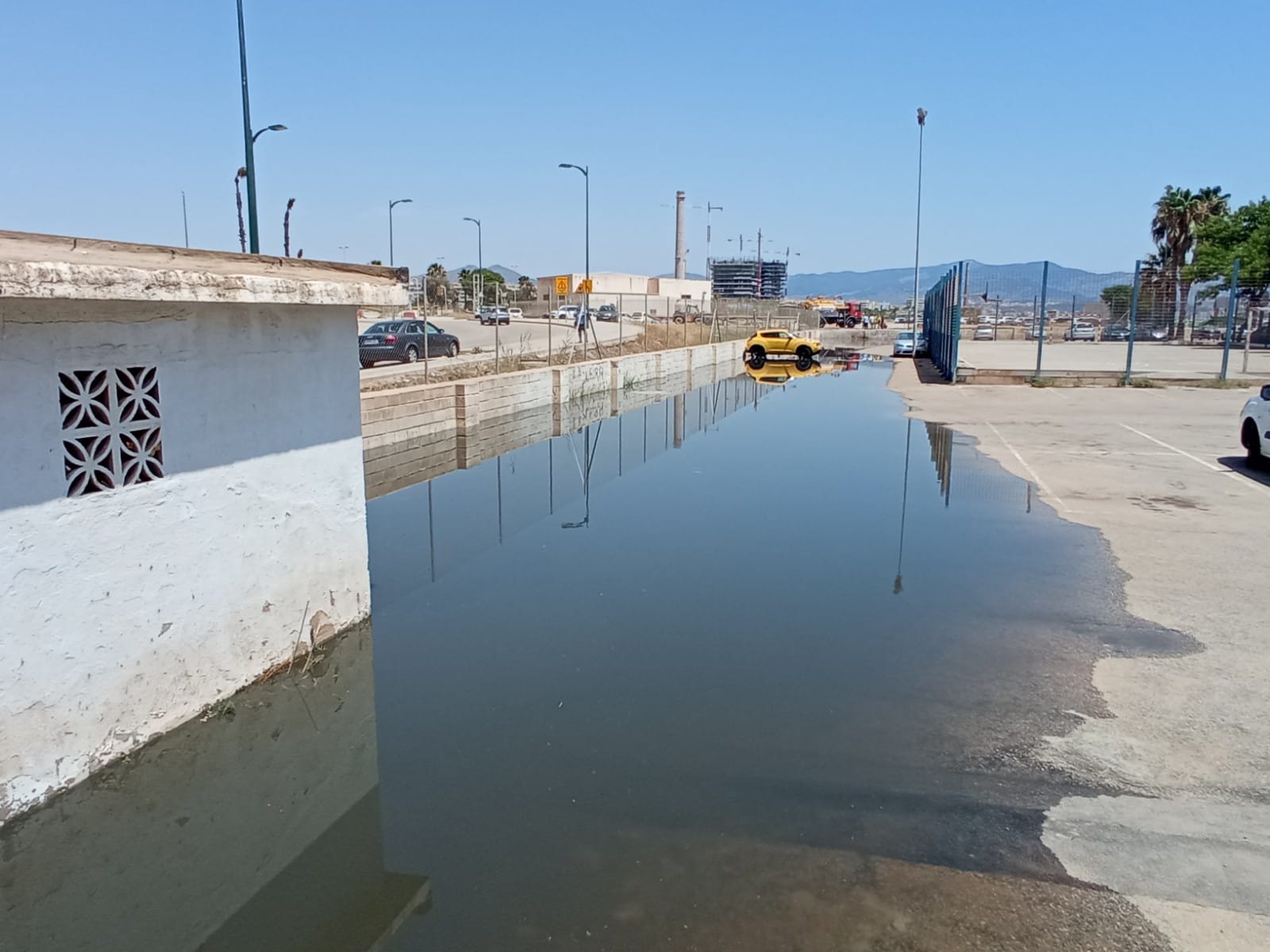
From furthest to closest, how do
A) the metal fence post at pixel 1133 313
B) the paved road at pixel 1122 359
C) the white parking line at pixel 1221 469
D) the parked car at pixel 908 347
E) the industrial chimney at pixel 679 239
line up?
the industrial chimney at pixel 679 239 → the parked car at pixel 908 347 → the paved road at pixel 1122 359 → the metal fence post at pixel 1133 313 → the white parking line at pixel 1221 469

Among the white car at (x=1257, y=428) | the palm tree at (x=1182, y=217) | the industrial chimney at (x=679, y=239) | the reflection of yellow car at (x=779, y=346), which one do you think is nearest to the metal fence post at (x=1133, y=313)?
the white car at (x=1257, y=428)

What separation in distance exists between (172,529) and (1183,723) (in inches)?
248

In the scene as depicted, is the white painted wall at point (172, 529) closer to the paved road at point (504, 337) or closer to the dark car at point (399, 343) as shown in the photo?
the paved road at point (504, 337)

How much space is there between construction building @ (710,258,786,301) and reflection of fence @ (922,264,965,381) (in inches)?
5487

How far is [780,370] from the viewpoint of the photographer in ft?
136

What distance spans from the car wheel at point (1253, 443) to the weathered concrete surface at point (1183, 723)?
408 millimetres

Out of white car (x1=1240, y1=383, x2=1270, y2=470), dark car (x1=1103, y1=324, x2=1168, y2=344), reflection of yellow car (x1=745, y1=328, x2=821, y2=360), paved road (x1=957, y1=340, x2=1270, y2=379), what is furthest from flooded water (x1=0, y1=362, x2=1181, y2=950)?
reflection of yellow car (x1=745, y1=328, x2=821, y2=360)

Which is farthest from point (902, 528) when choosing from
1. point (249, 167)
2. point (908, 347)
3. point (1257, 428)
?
point (908, 347)

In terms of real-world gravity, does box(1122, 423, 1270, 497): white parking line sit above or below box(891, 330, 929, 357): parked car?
below

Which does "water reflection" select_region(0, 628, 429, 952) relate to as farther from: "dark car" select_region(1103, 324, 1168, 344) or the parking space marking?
"dark car" select_region(1103, 324, 1168, 344)

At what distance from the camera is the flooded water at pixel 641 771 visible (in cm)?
432

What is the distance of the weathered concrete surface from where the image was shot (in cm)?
446

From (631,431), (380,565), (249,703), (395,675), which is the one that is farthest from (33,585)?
(631,431)

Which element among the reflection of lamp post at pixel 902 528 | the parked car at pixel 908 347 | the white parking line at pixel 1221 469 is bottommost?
the reflection of lamp post at pixel 902 528
